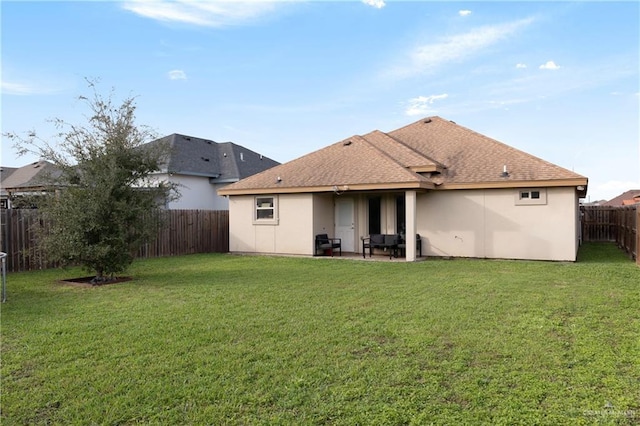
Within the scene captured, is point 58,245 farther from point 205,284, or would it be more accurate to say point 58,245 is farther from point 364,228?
point 364,228

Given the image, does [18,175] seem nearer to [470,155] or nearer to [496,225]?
[470,155]

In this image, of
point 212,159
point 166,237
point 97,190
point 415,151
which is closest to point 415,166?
point 415,151

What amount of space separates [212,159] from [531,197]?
19.3 metres

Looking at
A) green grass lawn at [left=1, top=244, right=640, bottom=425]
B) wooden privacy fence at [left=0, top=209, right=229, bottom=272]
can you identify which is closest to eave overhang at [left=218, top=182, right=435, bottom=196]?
wooden privacy fence at [left=0, top=209, right=229, bottom=272]

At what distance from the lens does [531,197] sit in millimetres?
14500

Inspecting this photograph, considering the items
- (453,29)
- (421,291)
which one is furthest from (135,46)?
(421,291)

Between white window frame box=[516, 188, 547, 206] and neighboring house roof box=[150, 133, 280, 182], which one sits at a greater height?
neighboring house roof box=[150, 133, 280, 182]

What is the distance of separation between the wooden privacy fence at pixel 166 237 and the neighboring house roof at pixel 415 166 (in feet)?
5.99

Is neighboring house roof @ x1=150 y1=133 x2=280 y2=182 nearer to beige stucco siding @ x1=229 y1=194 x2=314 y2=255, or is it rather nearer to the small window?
beige stucco siding @ x1=229 y1=194 x2=314 y2=255

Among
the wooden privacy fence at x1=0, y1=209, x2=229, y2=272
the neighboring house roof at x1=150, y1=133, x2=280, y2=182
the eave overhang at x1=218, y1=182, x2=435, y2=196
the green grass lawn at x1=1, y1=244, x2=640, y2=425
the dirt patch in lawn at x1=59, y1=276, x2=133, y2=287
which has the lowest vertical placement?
the dirt patch in lawn at x1=59, y1=276, x2=133, y2=287

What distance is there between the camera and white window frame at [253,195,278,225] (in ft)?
57.1

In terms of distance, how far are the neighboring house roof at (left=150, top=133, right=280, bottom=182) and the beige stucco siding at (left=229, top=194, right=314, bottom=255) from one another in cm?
749

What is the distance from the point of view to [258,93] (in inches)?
753

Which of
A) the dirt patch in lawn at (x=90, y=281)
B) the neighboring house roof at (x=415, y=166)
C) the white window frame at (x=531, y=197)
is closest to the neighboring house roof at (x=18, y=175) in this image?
the neighboring house roof at (x=415, y=166)
